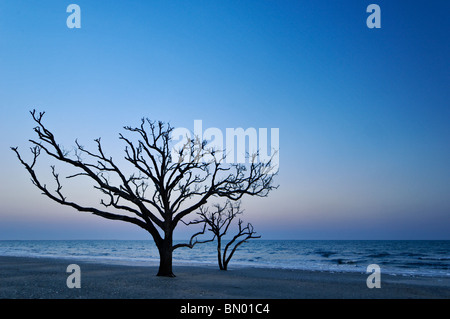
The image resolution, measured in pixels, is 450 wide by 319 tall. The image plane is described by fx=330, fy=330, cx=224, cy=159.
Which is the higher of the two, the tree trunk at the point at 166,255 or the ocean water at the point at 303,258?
the tree trunk at the point at 166,255

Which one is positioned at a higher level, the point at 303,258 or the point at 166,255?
the point at 166,255

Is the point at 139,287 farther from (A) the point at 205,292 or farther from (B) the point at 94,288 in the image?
(A) the point at 205,292

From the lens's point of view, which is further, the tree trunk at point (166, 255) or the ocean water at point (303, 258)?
the ocean water at point (303, 258)

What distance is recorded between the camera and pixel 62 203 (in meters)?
17.4

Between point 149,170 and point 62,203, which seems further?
point 149,170

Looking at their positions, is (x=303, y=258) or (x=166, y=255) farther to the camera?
(x=303, y=258)

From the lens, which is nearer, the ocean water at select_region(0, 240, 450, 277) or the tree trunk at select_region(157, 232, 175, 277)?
the tree trunk at select_region(157, 232, 175, 277)

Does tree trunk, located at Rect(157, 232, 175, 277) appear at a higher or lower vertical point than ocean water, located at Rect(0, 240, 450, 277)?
higher

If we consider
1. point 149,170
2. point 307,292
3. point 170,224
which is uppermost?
point 149,170
